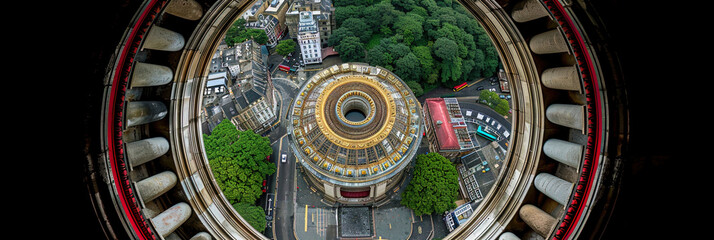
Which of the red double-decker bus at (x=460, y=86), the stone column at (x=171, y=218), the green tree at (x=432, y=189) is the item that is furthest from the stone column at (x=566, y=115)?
the red double-decker bus at (x=460, y=86)

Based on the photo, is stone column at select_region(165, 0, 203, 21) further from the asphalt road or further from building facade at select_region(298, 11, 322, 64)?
building facade at select_region(298, 11, 322, 64)

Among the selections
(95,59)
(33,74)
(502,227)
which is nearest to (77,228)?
(33,74)

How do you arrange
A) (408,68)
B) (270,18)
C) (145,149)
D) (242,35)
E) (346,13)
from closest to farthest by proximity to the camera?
(145,149)
(408,68)
(242,35)
(346,13)
(270,18)

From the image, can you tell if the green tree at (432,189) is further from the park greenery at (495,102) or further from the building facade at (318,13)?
the building facade at (318,13)

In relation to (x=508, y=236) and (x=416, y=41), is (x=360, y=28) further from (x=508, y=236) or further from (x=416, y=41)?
(x=508, y=236)

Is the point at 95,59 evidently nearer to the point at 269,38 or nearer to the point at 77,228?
the point at 77,228

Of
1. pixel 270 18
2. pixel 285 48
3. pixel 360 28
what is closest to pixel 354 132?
pixel 360 28

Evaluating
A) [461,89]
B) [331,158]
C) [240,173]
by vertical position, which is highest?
[461,89]
